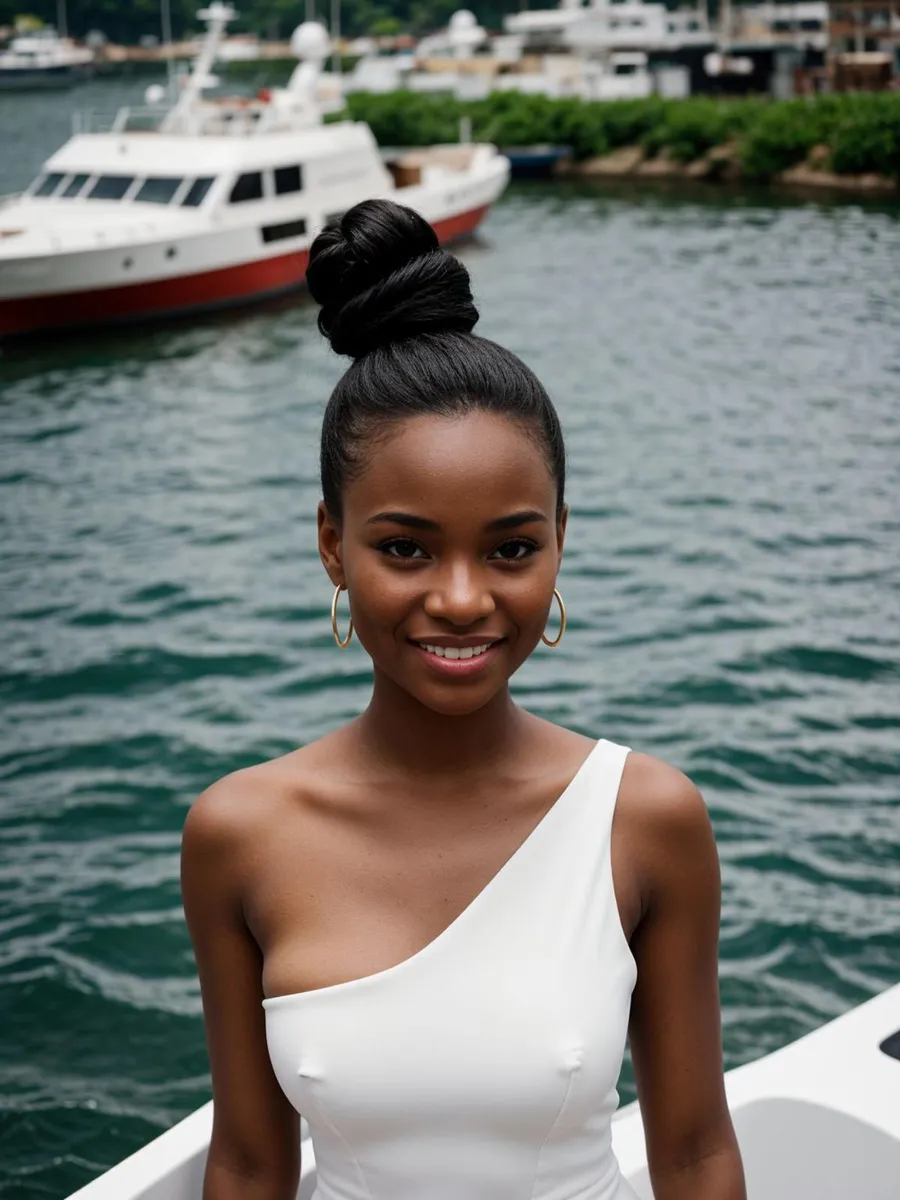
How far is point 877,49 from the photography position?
5194 centimetres

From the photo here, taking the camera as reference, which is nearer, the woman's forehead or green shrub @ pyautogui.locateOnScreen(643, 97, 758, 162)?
the woman's forehead

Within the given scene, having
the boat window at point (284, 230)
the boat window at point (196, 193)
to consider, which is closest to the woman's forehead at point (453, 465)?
the boat window at point (196, 193)

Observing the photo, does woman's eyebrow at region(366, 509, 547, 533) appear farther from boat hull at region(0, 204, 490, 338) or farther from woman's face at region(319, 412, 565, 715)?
boat hull at region(0, 204, 490, 338)

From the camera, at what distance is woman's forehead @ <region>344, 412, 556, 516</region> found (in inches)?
69.4

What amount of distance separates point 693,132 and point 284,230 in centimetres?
1542

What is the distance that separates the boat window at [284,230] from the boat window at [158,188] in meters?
1.21

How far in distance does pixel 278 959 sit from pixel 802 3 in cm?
7735

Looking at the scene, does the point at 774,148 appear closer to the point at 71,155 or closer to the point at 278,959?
the point at 71,155

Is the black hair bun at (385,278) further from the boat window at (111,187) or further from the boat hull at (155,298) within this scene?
the boat window at (111,187)

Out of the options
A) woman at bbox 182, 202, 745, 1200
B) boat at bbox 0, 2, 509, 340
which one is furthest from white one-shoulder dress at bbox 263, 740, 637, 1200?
boat at bbox 0, 2, 509, 340

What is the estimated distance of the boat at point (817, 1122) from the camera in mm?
2770

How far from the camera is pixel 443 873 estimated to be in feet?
6.17

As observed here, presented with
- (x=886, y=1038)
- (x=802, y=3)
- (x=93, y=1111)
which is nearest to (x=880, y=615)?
(x=93, y=1111)

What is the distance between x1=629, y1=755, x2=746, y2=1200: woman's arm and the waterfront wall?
2968 cm
